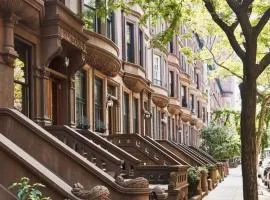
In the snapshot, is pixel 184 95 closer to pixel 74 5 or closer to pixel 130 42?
A: pixel 130 42

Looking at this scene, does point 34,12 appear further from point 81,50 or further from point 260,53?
point 260,53

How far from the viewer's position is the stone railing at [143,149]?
63.0 feet

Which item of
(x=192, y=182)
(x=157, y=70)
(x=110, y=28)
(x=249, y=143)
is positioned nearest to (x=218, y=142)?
(x=157, y=70)

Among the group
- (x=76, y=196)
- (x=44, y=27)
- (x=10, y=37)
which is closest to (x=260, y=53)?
(x=44, y=27)

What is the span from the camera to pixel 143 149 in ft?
64.5

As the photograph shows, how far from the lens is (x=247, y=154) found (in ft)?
37.5

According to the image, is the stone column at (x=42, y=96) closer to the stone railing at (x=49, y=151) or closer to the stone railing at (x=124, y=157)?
the stone railing at (x=124, y=157)

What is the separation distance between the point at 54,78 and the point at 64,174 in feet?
19.3

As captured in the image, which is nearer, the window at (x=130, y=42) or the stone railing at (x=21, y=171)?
the stone railing at (x=21, y=171)

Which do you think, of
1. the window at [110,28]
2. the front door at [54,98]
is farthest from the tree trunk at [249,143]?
the window at [110,28]

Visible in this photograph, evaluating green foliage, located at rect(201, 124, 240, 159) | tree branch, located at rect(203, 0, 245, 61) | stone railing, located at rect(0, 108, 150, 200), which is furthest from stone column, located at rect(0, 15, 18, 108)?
green foliage, located at rect(201, 124, 240, 159)

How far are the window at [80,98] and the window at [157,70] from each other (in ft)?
48.5

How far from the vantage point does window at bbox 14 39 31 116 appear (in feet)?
44.5

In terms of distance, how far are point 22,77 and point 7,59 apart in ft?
6.34
